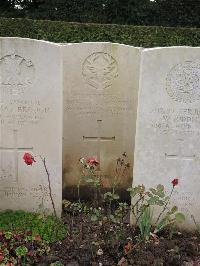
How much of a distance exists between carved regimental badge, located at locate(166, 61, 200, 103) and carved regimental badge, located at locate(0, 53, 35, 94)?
47.5 inches

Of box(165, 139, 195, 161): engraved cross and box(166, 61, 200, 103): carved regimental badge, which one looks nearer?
box(166, 61, 200, 103): carved regimental badge

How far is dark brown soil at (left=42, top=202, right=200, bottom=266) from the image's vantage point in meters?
3.33

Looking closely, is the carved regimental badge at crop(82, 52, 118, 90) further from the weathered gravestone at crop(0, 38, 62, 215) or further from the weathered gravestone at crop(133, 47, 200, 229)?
the weathered gravestone at crop(133, 47, 200, 229)

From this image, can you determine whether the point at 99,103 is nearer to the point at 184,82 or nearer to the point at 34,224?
the point at 184,82

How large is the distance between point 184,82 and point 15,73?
146 centimetres

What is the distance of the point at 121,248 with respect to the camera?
3514mm

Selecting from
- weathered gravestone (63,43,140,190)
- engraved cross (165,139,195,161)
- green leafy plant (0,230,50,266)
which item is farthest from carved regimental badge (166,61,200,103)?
green leafy plant (0,230,50,266)

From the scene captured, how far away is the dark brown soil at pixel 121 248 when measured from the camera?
333 cm

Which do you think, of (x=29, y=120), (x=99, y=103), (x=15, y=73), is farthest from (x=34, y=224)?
(x=99, y=103)

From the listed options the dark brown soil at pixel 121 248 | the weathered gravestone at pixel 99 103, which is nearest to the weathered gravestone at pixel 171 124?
the dark brown soil at pixel 121 248

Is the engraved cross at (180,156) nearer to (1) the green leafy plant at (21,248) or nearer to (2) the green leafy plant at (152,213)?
(2) the green leafy plant at (152,213)

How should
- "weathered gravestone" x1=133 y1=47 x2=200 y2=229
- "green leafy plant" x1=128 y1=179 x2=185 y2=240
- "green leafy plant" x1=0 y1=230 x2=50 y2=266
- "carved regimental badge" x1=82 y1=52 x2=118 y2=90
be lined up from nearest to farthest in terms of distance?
"green leafy plant" x1=0 y1=230 x2=50 y2=266 → "green leafy plant" x1=128 y1=179 x2=185 y2=240 → "weathered gravestone" x1=133 y1=47 x2=200 y2=229 → "carved regimental badge" x1=82 y1=52 x2=118 y2=90

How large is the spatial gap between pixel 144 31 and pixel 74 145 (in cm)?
655

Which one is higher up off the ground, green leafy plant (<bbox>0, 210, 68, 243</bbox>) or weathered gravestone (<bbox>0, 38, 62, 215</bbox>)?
weathered gravestone (<bbox>0, 38, 62, 215</bbox>)
